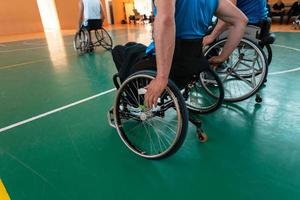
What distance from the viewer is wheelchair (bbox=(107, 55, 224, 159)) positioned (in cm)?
114

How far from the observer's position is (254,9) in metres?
1.97

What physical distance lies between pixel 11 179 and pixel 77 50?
13.9 ft

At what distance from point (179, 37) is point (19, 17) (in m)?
11.8

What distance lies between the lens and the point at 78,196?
112 cm

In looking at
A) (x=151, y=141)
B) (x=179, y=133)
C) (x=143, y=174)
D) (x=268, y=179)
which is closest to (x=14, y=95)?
(x=151, y=141)

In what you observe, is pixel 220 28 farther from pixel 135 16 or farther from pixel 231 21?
pixel 135 16

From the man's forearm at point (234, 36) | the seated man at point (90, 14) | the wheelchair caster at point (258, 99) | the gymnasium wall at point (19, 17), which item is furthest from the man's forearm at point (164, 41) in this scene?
the gymnasium wall at point (19, 17)

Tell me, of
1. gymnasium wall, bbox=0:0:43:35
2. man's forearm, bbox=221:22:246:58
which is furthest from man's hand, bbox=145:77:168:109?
gymnasium wall, bbox=0:0:43:35

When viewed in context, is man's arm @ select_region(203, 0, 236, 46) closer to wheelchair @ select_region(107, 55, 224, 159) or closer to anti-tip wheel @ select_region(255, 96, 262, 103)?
wheelchair @ select_region(107, 55, 224, 159)

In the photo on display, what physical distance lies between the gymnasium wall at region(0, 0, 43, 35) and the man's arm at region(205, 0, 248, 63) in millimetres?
11445

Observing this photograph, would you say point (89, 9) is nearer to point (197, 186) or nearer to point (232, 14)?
point (232, 14)

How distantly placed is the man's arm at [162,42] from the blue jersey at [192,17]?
0.44 feet

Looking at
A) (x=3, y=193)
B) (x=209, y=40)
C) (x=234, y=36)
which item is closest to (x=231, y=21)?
(x=234, y=36)

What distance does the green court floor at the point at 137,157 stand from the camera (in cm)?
114
